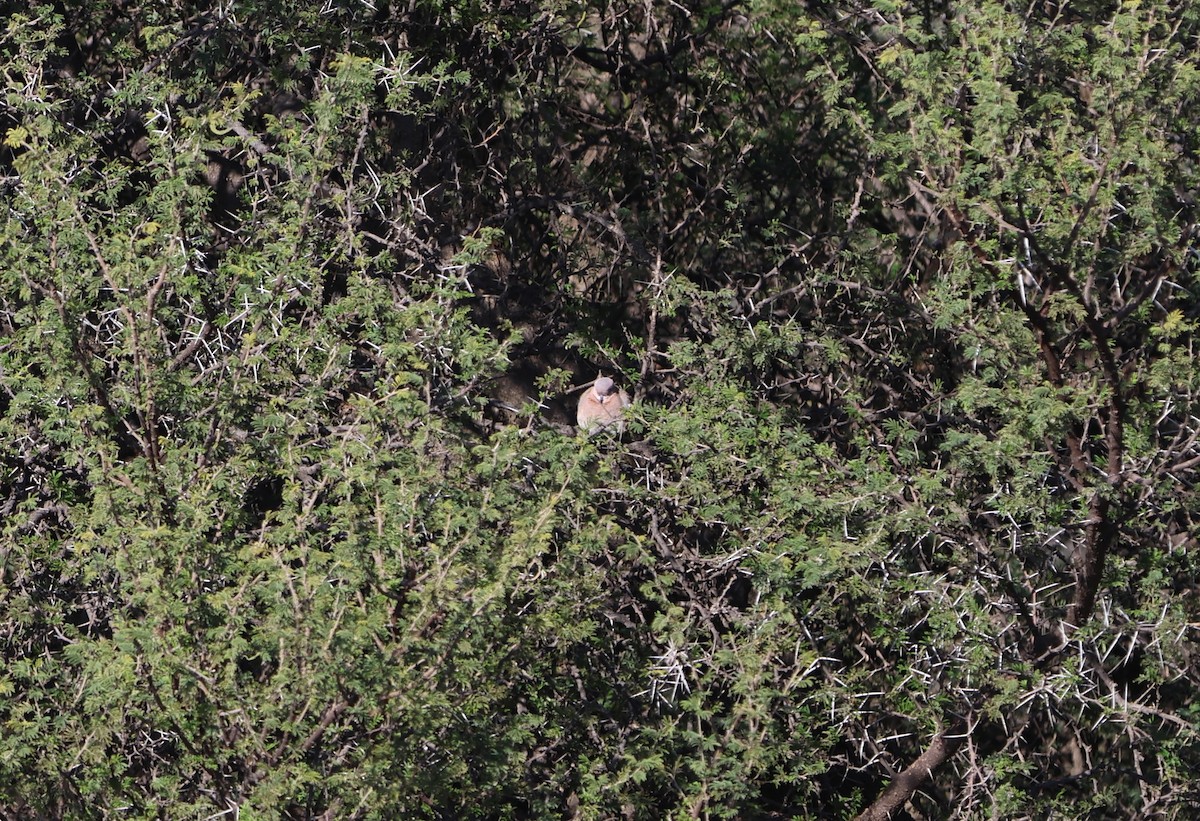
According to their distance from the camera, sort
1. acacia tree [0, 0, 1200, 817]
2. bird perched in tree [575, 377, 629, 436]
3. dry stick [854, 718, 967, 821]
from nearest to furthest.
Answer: acacia tree [0, 0, 1200, 817]
dry stick [854, 718, 967, 821]
bird perched in tree [575, 377, 629, 436]

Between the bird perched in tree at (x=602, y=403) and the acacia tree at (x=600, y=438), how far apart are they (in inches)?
7.4

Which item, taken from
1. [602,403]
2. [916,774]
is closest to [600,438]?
[602,403]

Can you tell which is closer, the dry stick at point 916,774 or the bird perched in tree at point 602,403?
the dry stick at point 916,774

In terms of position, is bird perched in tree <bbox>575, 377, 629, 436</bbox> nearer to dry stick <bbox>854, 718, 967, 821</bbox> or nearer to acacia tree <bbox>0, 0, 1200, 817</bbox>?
acacia tree <bbox>0, 0, 1200, 817</bbox>

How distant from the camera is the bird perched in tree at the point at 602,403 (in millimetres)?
6914

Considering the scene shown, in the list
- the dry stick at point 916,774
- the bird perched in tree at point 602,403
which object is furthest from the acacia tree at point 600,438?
the bird perched in tree at point 602,403

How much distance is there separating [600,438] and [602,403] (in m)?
0.51

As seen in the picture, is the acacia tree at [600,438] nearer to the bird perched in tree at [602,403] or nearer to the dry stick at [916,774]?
the dry stick at [916,774]

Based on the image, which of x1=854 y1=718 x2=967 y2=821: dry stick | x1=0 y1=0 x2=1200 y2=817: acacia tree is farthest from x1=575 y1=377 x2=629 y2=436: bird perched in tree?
x1=854 y1=718 x2=967 y2=821: dry stick

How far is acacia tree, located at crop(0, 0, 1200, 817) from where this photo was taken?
524cm

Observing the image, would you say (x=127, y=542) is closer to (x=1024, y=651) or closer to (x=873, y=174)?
(x=1024, y=651)

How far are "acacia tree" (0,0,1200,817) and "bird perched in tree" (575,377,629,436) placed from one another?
19 cm

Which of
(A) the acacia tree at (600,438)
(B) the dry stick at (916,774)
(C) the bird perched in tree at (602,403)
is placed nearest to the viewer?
(A) the acacia tree at (600,438)

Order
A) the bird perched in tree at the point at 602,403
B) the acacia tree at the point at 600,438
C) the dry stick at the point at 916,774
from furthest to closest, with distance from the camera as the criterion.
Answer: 1. the bird perched in tree at the point at 602,403
2. the dry stick at the point at 916,774
3. the acacia tree at the point at 600,438
